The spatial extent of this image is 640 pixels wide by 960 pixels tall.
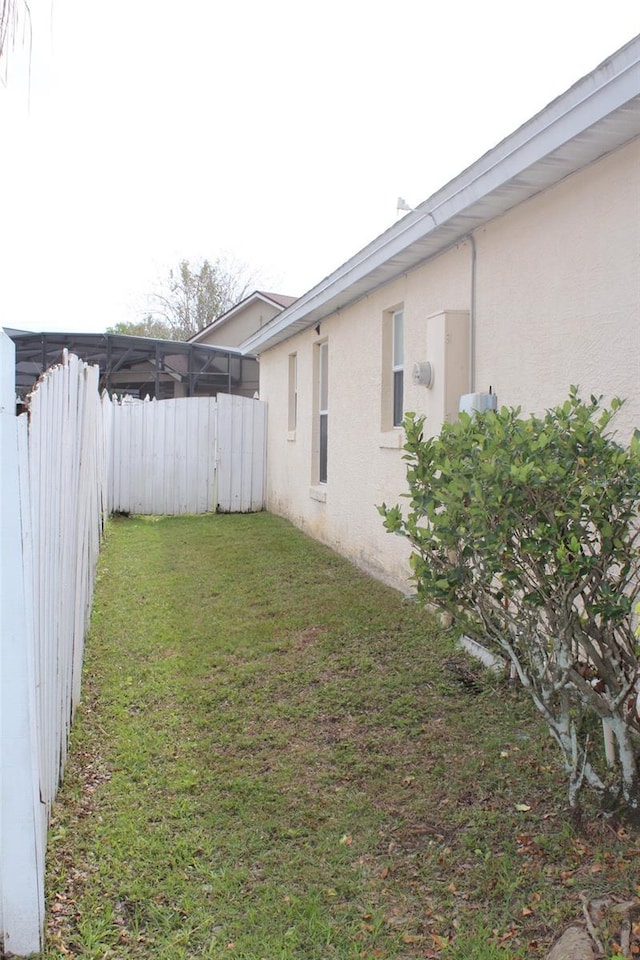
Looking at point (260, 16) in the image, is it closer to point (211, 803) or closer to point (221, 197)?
point (211, 803)

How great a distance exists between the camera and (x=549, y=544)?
304 cm

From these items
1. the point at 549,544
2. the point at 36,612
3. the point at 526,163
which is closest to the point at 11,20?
the point at 36,612

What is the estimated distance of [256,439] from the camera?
47.0ft

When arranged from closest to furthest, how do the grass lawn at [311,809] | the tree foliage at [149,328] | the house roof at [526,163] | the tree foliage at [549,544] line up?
the grass lawn at [311,809] → the tree foliage at [549,544] → the house roof at [526,163] → the tree foliage at [149,328]

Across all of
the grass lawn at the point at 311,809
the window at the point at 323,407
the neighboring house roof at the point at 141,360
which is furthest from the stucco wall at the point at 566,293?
the neighboring house roof at the point at 141,360

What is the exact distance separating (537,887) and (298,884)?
0.88 metres

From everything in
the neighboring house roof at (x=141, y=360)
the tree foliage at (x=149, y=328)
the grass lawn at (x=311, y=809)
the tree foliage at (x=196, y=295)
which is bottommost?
the grass lawn at (x=311, y=809)

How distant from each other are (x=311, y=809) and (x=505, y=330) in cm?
321

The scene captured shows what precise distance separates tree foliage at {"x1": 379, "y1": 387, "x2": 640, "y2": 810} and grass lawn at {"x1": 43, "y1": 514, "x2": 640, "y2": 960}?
1.47 feet

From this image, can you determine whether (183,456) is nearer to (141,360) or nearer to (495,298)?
(495,298)

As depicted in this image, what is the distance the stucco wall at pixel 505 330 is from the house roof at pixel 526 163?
102mm

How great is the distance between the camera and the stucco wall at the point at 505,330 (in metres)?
4.21

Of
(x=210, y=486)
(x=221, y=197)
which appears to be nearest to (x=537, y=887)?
(x=210, y=486)

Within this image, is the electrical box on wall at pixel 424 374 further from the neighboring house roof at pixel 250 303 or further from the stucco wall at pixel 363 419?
the neighboring house roof at pixel 250 303
